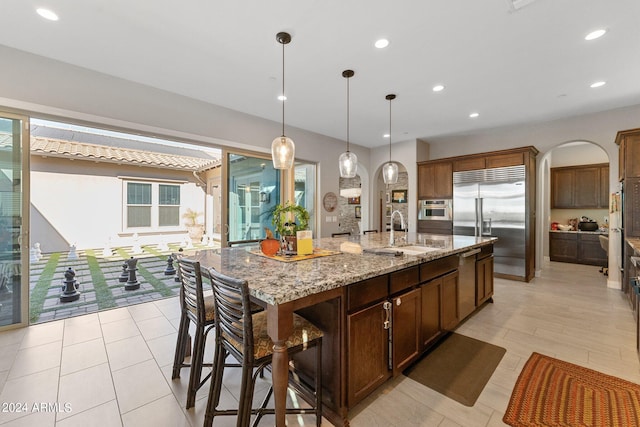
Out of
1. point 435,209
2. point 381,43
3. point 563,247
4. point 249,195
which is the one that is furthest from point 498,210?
point 249,195

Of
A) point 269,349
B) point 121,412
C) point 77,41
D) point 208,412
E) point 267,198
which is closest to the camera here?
point 269,349

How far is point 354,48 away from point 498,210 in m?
3.96

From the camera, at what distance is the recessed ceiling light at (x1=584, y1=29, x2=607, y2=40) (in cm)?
234

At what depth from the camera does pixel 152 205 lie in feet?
26.0

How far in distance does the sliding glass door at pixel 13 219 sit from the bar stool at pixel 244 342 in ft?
9.29

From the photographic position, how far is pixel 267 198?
4.83 metres

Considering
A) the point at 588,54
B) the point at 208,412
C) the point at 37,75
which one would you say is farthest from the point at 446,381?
the point at 37,75

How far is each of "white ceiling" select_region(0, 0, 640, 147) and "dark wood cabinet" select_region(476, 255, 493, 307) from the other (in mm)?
2225

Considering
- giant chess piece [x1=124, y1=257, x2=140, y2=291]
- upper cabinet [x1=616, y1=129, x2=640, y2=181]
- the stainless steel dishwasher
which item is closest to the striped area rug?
the stainless steel dishwasher

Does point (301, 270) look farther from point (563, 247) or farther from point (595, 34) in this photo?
point (563, 247)

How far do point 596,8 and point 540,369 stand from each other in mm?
2855

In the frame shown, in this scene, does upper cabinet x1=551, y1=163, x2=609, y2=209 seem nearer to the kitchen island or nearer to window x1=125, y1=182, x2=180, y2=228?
the kitchen island

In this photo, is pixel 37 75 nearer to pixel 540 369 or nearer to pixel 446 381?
pixel 446 381

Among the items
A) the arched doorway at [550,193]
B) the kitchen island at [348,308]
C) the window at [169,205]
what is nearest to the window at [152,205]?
the window at [169,205]
